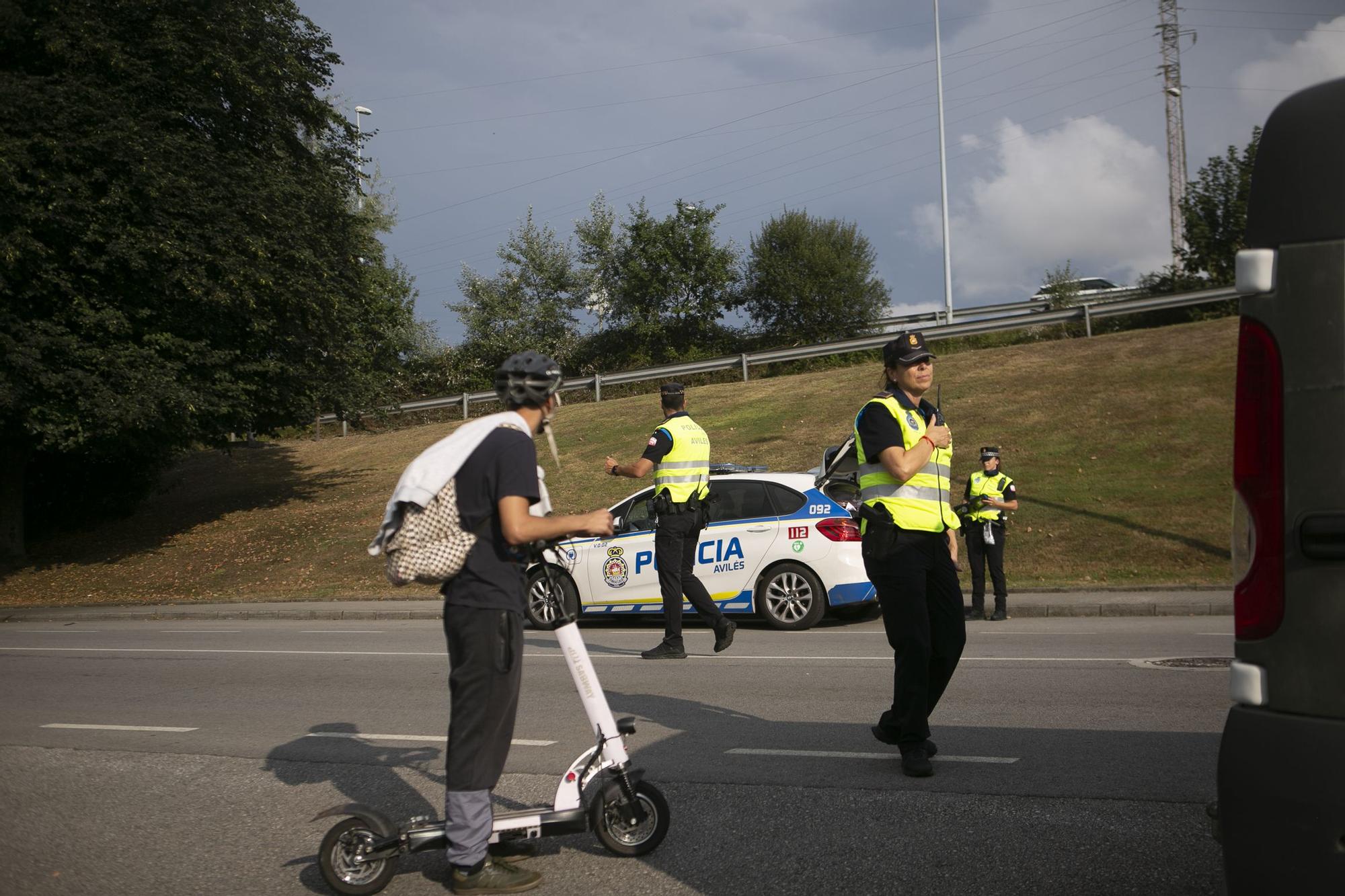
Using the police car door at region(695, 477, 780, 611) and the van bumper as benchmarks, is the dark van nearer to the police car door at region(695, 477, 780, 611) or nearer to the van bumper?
the van bumper

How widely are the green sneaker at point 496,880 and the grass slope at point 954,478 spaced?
1112 cm

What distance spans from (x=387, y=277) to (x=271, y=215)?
65.7ft

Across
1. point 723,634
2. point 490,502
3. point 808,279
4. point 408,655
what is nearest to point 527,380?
point 490,502

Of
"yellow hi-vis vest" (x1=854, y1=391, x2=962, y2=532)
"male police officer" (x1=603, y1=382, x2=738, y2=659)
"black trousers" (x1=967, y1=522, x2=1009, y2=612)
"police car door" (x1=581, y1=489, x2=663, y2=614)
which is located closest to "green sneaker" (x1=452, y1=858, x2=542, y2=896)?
"yellow hi-vis vest" (x1=854, y1=391, x2=962, y2=532)

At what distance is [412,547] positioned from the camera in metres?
4.03

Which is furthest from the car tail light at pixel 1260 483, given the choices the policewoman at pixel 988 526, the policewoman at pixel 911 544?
the policewoman at pixel 988 526

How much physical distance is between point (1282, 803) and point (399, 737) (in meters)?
5.72

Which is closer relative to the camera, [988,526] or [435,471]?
[435,471]

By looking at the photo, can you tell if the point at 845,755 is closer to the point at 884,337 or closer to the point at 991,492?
the point at 991,492

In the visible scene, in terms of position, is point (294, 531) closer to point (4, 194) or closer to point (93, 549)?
point (93, 549)

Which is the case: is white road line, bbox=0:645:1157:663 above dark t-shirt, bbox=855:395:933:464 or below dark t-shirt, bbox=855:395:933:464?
below

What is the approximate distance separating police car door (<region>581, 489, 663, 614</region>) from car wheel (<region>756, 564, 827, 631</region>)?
1230 mm

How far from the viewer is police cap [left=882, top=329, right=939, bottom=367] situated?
18.3 feet

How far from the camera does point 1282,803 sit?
261cm
